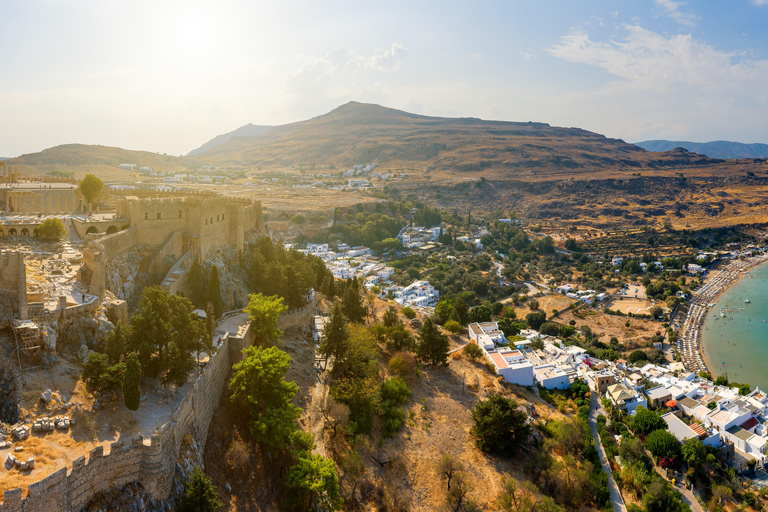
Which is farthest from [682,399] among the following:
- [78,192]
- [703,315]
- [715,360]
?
[78,192]

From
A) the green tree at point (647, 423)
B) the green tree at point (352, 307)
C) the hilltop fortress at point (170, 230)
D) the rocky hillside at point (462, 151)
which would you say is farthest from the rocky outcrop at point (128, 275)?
the rocky hillside at point (462, 151)

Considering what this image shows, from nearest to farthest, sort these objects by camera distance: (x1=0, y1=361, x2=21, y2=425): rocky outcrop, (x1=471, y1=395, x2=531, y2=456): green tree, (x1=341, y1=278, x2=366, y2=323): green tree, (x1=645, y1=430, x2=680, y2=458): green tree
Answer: (x1=0, y1=361, x2=21, y2=425): rocky outcrop → (x1=471, y1=395, x2=531, y2=456): green tree → (x1=645, y1=430, x2=680, y2=458): green tree → (x1=341, y1=278, x2=366, y2=323): green tree

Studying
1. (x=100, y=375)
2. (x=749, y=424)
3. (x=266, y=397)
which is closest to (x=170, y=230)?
(x=266, y=397)

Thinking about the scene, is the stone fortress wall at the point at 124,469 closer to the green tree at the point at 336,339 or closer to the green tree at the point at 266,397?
the green tree at the point at 266,397

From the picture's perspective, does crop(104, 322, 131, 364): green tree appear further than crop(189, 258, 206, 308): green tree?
No

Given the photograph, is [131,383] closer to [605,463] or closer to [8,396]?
[8,396]

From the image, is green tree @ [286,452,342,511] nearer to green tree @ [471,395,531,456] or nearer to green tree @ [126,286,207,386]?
green tree @ [126,286,207,386]

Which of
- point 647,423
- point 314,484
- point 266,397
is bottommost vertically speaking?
point 647,423

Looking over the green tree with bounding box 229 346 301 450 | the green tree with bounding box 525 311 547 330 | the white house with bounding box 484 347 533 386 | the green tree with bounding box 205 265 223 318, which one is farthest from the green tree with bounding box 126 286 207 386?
the green tree with bounding box 525 311 547 330
